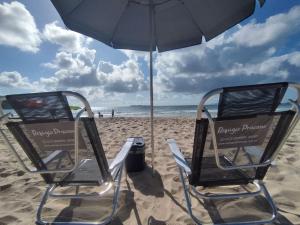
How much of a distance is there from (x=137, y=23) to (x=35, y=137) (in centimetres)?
251

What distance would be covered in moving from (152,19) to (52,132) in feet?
6.84

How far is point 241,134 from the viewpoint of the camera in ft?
5.94

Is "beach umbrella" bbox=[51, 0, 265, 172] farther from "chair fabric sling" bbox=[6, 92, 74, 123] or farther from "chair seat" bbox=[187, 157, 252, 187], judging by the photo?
"chair fabric sling" bbox=[6, 92, 74, 123]

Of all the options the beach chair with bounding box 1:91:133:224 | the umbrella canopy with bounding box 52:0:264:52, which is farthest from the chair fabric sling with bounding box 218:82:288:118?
the umbrella canopy with bounding box 52:0:264:52

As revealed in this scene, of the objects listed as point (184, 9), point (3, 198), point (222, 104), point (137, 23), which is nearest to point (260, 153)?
point (222, 104)

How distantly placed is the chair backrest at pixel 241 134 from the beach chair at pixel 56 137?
88 cm

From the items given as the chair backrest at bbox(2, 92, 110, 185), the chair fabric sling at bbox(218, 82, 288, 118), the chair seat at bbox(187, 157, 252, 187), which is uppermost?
the chair fabric sling at bbox(218, 82, 288, 118)

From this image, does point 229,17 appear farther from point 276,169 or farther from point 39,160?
point 39,160

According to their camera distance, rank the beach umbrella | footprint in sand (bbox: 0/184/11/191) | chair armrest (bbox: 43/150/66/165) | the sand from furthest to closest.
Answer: the beach umbrella < footprint in sand (bbox: 0/184/11/191) < the sand < chair armrest (bbox: 43/150/66/165)

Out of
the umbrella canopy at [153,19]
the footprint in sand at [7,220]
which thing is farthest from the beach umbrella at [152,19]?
the footprint in sand at [7,220]

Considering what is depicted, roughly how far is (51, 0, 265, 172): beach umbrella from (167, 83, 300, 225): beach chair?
1.36 m

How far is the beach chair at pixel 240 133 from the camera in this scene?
167 centimetres

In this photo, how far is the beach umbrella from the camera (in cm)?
307

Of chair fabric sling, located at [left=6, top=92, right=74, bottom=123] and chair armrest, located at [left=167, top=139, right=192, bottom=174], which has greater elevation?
chair fabric sling, located at [left=6, top=92, right=74, bottom=123]
